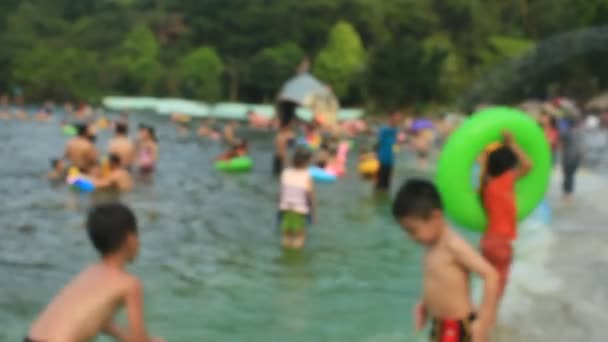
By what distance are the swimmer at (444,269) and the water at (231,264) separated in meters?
2.09

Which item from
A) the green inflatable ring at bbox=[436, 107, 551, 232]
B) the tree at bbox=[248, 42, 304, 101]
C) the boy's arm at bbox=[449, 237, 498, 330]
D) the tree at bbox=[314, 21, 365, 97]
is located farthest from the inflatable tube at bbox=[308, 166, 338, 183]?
the tree at bbox=[248, 42, 304, 101]

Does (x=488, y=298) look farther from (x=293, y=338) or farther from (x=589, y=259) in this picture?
(x=589, y=259)

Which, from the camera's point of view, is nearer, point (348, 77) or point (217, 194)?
point (217, 194)

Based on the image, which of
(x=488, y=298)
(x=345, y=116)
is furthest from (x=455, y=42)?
(x=488, y=298)

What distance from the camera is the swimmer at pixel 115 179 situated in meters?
12.5

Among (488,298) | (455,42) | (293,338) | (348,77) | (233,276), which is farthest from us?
(455,42)

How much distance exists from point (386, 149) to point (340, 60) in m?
37.1

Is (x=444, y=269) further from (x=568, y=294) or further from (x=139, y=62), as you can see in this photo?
(x=139, y=62)

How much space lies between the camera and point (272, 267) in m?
8.04

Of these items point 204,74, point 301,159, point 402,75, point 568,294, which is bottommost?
point 568,294

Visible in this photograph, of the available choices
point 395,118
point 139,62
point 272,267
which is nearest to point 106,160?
point 395,118

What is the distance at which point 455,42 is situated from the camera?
53219 mm

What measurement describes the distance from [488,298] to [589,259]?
4.93 m

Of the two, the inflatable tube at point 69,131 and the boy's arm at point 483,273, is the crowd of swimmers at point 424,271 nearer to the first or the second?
the boy's arm at point 483,273
